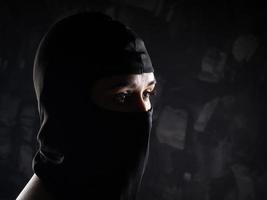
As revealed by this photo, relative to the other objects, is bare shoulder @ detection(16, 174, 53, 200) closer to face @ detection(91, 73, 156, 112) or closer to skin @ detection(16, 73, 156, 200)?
skin @ detection(16, 73, 156, 200)

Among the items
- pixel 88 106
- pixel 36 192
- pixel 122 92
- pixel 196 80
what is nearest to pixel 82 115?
pixel 88 106

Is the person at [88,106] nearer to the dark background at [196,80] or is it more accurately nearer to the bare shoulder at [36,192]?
the bare shoulder at [36,192]

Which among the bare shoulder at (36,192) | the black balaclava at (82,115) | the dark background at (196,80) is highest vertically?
the black balaclava at (82,115)

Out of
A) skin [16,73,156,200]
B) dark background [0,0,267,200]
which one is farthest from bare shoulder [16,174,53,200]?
dark background [0,0,267,200]

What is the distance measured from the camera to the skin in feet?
2.90

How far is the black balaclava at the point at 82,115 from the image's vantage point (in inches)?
35.0

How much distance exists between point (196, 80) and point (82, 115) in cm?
204

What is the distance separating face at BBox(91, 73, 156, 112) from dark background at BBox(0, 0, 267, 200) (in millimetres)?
1925

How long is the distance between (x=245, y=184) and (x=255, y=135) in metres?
0.44

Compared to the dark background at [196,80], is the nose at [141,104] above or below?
above

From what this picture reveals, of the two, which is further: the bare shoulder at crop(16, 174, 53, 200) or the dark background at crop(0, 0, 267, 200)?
the dark background at crop(0, 0, 267, 200)

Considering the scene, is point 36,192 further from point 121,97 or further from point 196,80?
point 196,80

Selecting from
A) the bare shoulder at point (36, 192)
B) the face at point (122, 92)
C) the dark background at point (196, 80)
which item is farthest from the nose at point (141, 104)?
the dark background at point (196, 80)

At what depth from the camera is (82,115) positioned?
0.91 meters
